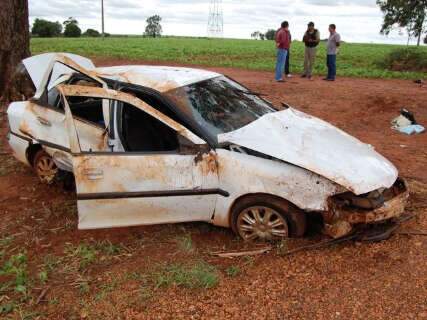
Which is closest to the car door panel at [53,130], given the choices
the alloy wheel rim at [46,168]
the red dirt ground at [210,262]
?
the alloy wheel rim at [46,168]

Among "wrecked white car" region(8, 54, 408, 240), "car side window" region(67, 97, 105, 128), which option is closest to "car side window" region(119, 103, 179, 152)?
"wrecked white car" region(8, 54, 408, 240)

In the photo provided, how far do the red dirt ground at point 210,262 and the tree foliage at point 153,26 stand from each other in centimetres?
11986

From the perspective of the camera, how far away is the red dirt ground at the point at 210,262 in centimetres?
329

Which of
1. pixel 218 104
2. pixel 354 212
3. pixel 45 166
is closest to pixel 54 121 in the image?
pixel 45 166

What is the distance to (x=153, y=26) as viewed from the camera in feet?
394

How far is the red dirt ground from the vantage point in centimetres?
329

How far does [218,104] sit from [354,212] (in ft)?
5.61

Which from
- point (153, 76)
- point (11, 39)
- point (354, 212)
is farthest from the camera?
point (11, 39)

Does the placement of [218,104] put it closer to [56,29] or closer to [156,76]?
[156,76]

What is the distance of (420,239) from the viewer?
161 inches

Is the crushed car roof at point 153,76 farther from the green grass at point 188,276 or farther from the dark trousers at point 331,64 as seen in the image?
the dark trousers at point 331,64

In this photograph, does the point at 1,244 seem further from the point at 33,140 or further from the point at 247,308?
Result: the point at 247,308

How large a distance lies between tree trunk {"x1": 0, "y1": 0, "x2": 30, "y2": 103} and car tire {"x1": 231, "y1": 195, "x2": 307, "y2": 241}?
288 inches

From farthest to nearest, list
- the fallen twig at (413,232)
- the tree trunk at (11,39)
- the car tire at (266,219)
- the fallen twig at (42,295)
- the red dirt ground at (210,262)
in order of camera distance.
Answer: the tree trunk at (11,39), the fallen twig at (413,232), the car tire at (266,219), the fallen twig at (42,295), the red dirt ground at (210,262)
